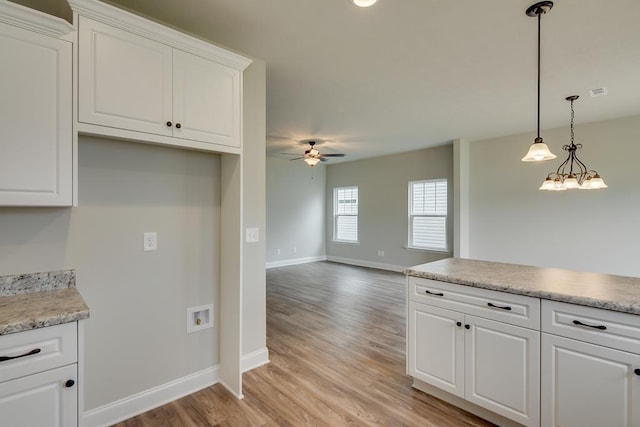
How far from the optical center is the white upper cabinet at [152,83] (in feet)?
5.30

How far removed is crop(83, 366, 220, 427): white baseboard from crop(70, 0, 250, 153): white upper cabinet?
170 cm

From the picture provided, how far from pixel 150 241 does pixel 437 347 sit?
213cm

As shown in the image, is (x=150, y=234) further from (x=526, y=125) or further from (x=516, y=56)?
(x=526, y=125)

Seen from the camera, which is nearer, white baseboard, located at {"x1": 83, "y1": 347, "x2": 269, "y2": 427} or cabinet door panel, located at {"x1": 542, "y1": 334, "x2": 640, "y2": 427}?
cabinet door panel, located at {"x1": 542, "y1": 334, "x2": 640, "y2": 427}

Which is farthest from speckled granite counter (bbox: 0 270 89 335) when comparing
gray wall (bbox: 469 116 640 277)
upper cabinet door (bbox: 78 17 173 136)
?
gray wall (bbox: 469 116 640 277)

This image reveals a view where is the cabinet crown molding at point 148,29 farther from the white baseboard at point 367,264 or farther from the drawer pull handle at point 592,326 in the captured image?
the white baseboard at point 367,264

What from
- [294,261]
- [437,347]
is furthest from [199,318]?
[294,261]

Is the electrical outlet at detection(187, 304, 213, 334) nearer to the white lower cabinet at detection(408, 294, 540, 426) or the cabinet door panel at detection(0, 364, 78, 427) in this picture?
the cabinet door panel at detection(0, 364, 78, 427)

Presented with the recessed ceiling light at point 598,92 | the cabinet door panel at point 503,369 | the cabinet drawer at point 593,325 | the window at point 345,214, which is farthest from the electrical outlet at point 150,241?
the window at point 345,214

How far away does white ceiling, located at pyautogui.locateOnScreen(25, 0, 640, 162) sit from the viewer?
6.77 ft

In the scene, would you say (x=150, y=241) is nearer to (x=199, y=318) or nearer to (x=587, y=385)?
(x=199, y=318)

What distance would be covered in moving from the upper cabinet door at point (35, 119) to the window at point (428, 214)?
6160 mm

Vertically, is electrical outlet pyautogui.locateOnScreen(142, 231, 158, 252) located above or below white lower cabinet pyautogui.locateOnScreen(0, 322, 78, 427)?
above

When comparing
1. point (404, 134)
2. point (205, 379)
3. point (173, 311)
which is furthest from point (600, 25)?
point (205, 379)
